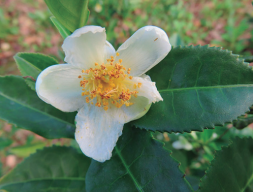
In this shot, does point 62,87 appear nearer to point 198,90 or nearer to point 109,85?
point 109,85

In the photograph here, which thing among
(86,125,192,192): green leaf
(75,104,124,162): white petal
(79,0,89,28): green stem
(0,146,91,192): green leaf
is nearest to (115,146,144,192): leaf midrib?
(86,125,192,192): green leaf

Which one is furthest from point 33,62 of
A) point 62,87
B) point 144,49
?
point 144,49

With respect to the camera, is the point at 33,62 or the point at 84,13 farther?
the point at 33,62

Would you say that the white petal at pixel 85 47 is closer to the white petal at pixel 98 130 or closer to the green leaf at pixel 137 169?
the white petal at pixel 98 130

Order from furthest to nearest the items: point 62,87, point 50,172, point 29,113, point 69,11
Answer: point 50,172 < point 29,113 < point 62,87 < point 69,11

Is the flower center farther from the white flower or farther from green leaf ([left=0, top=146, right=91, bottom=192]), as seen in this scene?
green leaf ([left=0, top=146, right=91, bottom=192])

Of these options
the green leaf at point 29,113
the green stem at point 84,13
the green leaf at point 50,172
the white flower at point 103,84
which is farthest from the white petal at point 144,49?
the green leaf at point 50,172
